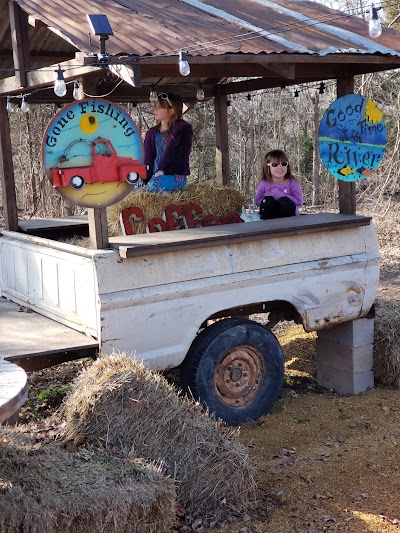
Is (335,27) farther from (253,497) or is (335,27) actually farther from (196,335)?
(253,497)

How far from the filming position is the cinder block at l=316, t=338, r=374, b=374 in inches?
237

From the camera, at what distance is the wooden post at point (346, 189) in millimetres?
6062

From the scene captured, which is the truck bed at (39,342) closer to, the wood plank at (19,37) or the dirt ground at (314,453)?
the dirt ground at (314,453)

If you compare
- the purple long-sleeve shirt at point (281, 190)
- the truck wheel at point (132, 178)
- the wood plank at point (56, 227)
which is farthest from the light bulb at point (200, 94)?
the truck wheel at point (132, 178)

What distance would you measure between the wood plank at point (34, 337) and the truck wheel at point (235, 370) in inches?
32.5

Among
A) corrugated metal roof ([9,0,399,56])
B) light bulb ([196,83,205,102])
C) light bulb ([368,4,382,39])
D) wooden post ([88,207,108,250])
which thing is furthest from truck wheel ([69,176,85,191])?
light bulb ([196,83,205,102])

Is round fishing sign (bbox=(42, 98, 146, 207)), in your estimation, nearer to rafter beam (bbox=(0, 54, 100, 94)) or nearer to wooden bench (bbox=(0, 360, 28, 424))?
rafter beam (bbox=(0, 54, 100, 94))

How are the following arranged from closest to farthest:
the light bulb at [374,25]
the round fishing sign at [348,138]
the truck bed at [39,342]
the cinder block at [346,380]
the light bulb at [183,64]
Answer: the light bulb at [374,25]
the light bulb at [183,64]
the truck bed at [39,342]
the round fishing sign at [348,138]
the cinder block at [346,380]

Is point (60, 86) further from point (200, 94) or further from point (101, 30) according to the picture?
point (200, 94)

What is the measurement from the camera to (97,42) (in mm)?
4484

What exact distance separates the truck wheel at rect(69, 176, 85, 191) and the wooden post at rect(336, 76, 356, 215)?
2.49 meters

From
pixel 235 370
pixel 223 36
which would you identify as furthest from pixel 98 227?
pixel 223 36

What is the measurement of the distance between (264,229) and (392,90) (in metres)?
12.6

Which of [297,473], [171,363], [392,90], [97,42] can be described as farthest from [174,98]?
[392,90]
